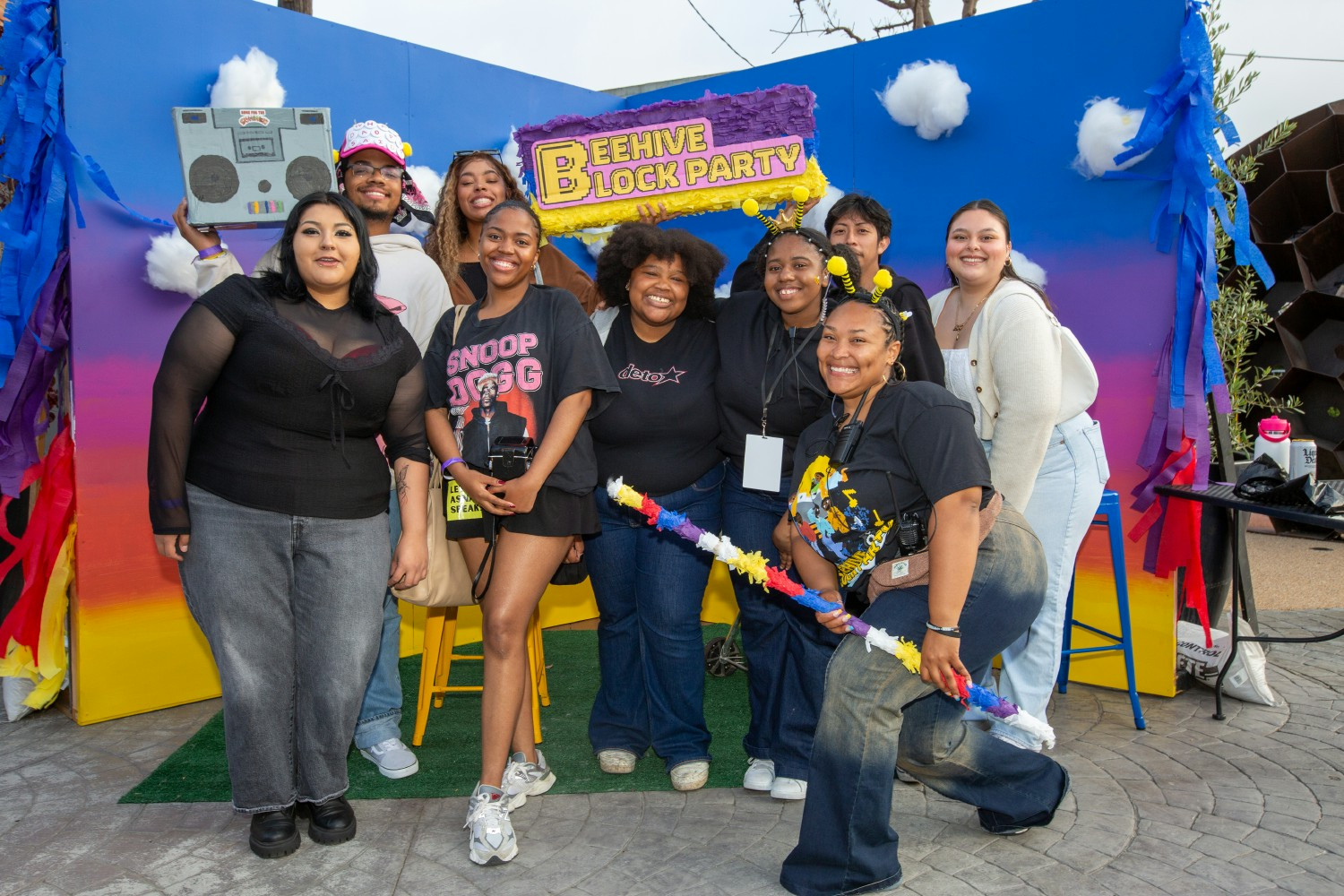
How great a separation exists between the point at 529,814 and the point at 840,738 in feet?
4.14

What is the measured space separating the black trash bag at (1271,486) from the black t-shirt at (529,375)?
99.0 inches

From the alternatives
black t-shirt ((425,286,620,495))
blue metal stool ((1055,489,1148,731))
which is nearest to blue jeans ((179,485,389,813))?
black t-shirt ((425,286,620,495))

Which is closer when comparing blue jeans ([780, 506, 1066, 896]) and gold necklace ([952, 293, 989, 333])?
blue jeans ([780, 506, 1066, 896])

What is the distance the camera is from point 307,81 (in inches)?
178

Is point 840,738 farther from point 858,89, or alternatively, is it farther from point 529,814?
point 858,89

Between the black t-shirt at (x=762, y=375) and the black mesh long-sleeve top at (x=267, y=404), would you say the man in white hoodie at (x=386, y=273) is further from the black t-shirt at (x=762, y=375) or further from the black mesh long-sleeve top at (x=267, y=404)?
the black t-shirt at (x=762, y=375)

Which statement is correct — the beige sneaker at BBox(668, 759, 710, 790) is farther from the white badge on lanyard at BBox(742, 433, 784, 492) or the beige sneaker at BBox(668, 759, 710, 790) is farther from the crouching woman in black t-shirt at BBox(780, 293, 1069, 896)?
the white badge on lanyard at BBox(742, 433, 784, 492)

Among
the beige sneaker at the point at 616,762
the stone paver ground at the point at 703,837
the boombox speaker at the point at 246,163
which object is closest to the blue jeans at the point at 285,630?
the stone paver ground at the point at 703,837

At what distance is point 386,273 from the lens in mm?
3551

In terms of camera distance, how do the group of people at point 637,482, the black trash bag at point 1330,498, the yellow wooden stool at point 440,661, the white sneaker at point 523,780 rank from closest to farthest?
the group of people at point 637,482 → the white sneaker at point 523,780 → the black trash bag at point 1330,498 → the yellow wooden stool at point 440,661

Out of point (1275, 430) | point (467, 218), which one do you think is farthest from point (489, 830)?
point (1275, 430)

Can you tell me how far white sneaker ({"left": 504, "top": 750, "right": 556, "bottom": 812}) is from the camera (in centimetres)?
321

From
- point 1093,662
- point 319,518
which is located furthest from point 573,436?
point 1093,662

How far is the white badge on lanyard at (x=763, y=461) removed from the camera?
127 inches
